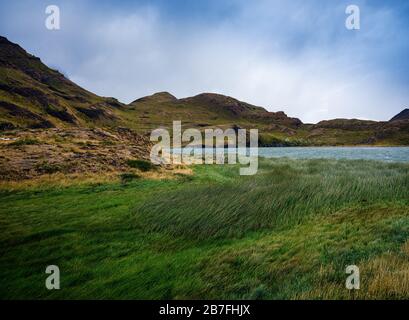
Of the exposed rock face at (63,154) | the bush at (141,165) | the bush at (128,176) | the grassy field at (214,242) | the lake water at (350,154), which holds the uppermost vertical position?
the exposed rock face at (63,154)

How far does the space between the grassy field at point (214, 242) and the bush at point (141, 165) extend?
11284 millimetres

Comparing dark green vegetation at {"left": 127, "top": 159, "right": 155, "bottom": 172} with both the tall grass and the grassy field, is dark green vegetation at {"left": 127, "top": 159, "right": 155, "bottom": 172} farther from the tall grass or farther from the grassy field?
the tall grass

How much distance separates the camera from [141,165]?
3048cm

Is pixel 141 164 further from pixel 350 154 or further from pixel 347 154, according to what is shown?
pixel 350 154

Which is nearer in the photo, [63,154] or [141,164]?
[63,154]

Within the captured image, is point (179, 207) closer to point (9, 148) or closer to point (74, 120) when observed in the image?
point (9, 148)

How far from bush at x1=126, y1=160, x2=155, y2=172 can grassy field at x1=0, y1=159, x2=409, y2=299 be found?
11.3 metres

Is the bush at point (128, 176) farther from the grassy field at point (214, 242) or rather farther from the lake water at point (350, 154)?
the lake water at point (350, 154)

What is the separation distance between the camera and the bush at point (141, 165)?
3002cm

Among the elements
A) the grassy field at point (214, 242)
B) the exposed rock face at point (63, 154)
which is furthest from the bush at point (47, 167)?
the grassy field at point (214, 242)

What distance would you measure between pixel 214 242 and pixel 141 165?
2094 centimetres

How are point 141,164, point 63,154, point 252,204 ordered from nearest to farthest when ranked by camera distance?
point 252,204 → point 63,154 → point 141,164

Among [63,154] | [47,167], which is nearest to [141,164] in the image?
[63,154]
